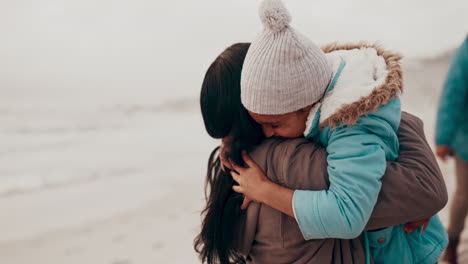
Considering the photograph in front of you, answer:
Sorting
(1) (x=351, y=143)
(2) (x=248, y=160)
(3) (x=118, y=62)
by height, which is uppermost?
(1) (x=351, y=143)

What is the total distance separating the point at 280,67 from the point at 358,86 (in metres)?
0.27

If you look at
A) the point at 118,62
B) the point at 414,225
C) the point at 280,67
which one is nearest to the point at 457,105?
the point at 414,225

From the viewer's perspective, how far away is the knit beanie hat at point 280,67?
114cm

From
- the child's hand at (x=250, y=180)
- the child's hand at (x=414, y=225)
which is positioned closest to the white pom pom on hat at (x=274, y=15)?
the child's hand at (x=250, y=180)

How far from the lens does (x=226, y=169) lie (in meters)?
1.52

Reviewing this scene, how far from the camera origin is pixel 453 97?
8.84 feet

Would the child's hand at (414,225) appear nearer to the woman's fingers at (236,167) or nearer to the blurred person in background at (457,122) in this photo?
the woman's fingers at (236,167)

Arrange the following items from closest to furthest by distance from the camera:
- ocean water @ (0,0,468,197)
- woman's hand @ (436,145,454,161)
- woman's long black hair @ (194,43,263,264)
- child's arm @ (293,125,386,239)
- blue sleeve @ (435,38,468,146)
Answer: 1. child's arm @ (293,125,386,239)
2. woman's long black hair @ (194,43,263,264)
3. blue sleeve @ (435,38,468,146)
4. woman's hand @ (436,145,454,161)
5. ocean water @ (0,0,468,197)

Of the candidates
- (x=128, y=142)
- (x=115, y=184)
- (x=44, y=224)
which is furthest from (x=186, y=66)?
(x=44, y=224)

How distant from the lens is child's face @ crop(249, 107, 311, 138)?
1.26 metres

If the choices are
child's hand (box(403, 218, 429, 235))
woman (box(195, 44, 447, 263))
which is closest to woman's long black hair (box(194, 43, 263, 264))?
woman (box(195, 44, 447, 263))

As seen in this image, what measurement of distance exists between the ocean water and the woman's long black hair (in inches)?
226

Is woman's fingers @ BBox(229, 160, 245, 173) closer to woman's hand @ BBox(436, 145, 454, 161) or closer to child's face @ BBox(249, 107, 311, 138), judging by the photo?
child's face @ BBox(249, 107, 311, 138)

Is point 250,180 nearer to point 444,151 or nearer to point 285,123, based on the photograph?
point 285,123
